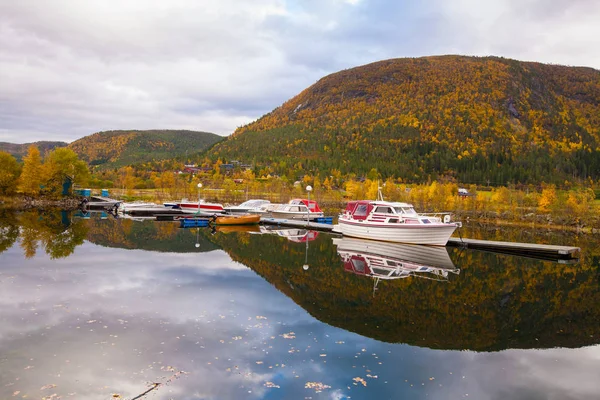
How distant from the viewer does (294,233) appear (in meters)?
43.1

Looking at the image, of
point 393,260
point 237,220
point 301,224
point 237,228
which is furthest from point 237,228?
point 393,260

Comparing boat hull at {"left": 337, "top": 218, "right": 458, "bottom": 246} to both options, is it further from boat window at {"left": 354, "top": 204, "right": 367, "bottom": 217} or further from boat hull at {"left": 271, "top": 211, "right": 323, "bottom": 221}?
boat hull at {"left": 271, "top": 211, "right": 323, "bottom": 221}

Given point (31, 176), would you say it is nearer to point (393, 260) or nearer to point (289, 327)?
point (393, 260)

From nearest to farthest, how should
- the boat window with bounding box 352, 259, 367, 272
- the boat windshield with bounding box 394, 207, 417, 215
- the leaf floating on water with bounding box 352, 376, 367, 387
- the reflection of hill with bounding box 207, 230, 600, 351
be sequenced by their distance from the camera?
the leaf floating on water with bounding box 352, 376, 367, 387 < the reflection of hill with bounding box 207, 230, 600, 351 < the boat window with bounding box 352, 259, 367, 272 < the boat windshield with bounding box 394, 207, 417, 215

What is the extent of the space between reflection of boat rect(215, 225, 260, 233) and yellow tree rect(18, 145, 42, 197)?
4269 cm

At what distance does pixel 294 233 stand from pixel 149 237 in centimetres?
1349

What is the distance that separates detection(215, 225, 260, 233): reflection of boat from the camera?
43.7 metres

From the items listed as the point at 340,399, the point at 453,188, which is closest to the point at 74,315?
the point at 340,399

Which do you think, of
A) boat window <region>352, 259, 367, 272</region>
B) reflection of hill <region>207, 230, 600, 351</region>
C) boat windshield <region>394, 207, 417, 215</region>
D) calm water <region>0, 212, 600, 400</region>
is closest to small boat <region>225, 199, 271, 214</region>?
boat windshield <region>394, 207, 417, 215</region>

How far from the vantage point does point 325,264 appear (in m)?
26.5

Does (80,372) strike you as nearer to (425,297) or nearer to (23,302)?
(23,302)

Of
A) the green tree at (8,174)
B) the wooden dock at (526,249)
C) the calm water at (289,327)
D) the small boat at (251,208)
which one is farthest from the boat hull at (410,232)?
the green tree at (8,174)

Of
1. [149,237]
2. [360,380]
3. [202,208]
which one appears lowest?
[360,380]

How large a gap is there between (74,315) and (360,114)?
191137 mm
